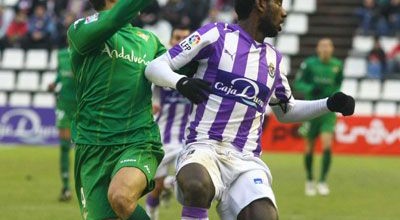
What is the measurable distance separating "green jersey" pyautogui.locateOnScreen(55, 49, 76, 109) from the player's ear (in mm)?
8255

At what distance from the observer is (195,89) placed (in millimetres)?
7410

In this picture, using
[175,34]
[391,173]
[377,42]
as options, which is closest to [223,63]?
[175,34]

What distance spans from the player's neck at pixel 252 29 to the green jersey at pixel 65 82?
26.8ft

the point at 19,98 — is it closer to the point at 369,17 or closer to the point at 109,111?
the point at 369,17

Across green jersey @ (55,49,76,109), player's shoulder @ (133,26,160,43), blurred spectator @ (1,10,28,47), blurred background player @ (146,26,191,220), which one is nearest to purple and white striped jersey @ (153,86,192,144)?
blurred background player @ (146,26,191,220)

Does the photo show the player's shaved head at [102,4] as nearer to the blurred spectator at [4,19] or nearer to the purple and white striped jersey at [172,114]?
the purple and white striped jersey at [172,114]

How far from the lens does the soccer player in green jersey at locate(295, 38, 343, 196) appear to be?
59.8ft

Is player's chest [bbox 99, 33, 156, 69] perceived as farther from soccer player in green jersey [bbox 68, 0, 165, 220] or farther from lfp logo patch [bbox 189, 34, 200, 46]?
lfp logo patch [bbox 189, 34, 200, 46]

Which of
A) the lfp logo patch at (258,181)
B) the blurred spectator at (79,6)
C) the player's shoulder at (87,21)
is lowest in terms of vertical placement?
the blurred spectator at (79,6)

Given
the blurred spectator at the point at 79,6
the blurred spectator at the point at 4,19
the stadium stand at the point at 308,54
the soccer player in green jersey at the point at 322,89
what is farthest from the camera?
the blurred spectator at the point at 4,19

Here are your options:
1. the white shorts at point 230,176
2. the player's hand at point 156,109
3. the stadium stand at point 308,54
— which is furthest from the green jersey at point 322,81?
the white shorts at point 230,176

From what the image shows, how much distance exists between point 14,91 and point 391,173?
38.3 feet

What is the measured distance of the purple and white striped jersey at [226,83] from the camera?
800 centimetres

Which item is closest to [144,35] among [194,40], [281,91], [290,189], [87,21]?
[87,21]
